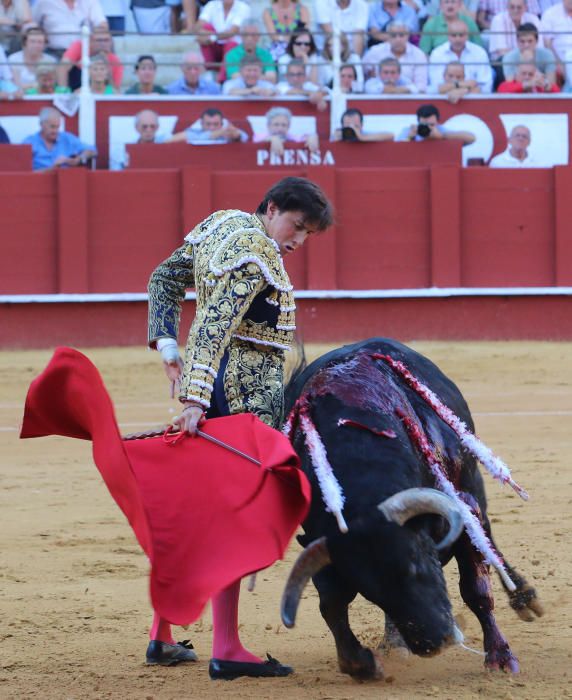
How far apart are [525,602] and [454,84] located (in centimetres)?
683

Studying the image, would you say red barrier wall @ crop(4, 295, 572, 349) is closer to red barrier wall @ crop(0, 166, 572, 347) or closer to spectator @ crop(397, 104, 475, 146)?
red barrier wall @ crop(0, 166, 572, 347)

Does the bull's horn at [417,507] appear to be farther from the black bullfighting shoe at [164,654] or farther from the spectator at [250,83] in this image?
the spectator at [250,83]

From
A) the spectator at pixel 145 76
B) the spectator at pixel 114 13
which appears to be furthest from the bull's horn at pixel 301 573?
the spectator at pixel 114 13

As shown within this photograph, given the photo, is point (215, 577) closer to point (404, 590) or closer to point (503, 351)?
point (404, 590)

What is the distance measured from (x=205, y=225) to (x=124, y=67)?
24.1 feet

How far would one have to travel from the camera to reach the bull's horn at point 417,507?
8.60 feet

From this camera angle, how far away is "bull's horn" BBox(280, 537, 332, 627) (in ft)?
8.45

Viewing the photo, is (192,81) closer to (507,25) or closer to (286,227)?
(507,25)

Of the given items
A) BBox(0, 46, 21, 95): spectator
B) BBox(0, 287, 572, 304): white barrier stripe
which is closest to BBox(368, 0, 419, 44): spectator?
BBox(0, 287, 572, 304): white barrier stripe

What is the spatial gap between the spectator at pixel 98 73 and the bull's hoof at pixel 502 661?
705 centimetres

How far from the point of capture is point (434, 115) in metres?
9.27

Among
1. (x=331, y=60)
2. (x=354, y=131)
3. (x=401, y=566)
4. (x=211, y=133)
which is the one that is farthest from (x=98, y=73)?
(x=401, y=566)

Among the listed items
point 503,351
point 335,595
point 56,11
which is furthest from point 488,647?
point 56,11

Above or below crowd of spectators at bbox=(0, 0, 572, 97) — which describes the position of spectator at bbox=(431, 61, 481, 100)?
below
